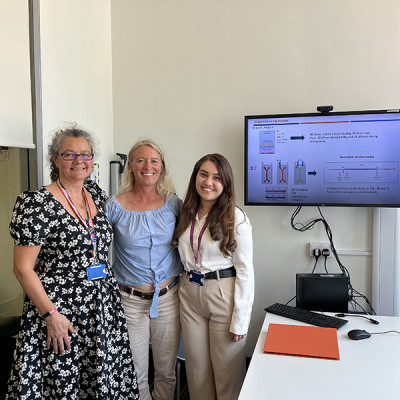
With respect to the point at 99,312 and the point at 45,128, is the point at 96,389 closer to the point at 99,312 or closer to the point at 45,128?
the point at 99,312

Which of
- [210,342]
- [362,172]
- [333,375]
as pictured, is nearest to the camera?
[333,375]

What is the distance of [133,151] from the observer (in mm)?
2119

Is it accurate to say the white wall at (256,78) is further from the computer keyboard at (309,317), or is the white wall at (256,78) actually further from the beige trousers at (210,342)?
the beige trousers at (210,342)

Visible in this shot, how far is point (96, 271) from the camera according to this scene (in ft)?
5.93

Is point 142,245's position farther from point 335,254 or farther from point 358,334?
point 335,254

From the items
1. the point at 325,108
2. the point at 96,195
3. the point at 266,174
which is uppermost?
the point at 325,108

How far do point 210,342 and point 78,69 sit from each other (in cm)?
196

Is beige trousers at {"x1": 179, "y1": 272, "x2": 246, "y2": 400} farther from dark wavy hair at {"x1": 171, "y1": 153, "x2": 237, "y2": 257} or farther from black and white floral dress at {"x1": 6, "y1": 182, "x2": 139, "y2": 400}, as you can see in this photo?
black and white floral dress at {"x1": 6, "y1": 182, "x2": 139, "y2": 400}

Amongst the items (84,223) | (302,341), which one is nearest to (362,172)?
(302,341)

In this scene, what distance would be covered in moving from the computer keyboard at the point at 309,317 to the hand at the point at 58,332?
115 centimetres

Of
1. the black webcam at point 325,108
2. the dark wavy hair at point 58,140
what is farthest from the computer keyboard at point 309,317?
the dark wavy hair at point 58,140

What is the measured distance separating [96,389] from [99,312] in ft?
1.11

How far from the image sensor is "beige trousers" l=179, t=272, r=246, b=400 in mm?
1985

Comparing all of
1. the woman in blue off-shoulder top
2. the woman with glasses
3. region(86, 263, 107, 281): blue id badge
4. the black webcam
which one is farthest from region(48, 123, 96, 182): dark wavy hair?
the black webcam
